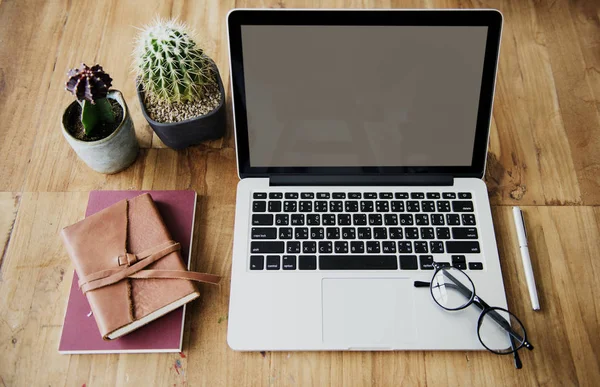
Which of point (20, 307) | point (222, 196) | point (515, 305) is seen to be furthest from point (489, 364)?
point (20, 307)

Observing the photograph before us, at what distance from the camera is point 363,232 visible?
86 centimetres

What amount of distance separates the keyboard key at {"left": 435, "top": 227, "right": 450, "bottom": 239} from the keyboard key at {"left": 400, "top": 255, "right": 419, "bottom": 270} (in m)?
0.06

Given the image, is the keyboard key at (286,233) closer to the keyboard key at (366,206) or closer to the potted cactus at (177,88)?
the keyboard key at (366,206)

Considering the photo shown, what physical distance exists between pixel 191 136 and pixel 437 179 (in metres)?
0.46

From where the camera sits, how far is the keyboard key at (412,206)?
2.88ft

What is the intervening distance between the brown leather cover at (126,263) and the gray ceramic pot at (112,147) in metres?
0.10

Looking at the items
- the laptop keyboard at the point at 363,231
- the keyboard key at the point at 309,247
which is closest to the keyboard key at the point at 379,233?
the laptop keyboard at the point at 363,231

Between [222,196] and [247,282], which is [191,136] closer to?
[222,196]

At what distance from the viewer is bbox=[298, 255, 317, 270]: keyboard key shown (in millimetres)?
839

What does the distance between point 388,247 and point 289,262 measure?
0.17 metres

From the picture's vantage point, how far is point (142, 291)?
80cm

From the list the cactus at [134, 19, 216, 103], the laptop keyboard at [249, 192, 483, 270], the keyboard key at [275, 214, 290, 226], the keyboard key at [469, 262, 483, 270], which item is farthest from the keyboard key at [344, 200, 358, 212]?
the cactus at [134, 19, 216, 103]

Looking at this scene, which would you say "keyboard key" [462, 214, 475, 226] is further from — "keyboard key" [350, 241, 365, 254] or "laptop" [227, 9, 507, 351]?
"keyboard key" [350, 241, 365, 254]

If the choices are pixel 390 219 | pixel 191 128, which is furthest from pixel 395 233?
pixel 191 128
